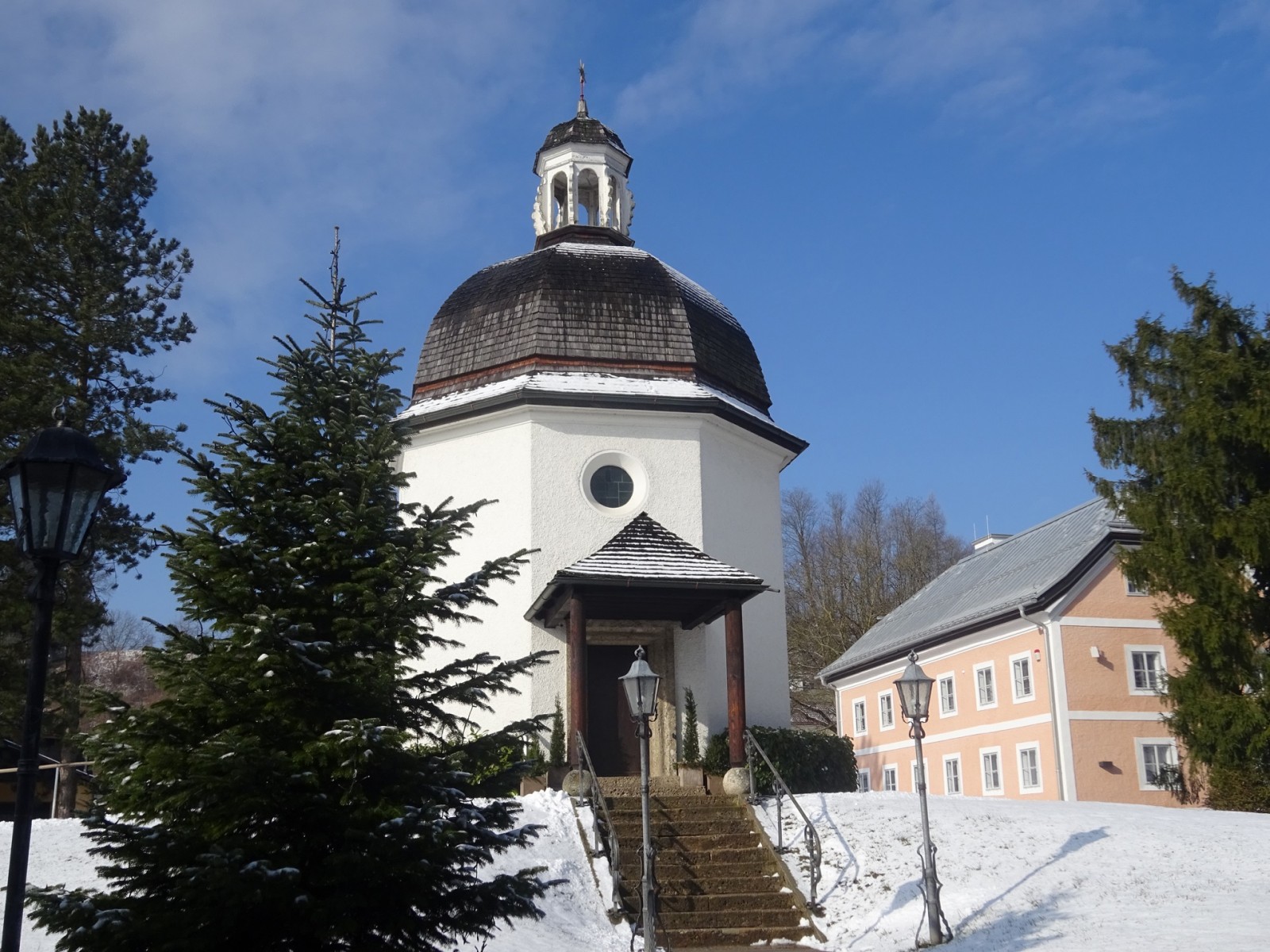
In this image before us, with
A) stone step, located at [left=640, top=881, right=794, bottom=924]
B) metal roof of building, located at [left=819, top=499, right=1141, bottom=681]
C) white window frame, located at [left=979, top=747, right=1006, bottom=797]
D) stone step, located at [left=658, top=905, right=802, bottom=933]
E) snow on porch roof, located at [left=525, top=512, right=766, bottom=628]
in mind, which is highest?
metal roof of building, located at [left=819, top=499, right=1141, bottom=681]

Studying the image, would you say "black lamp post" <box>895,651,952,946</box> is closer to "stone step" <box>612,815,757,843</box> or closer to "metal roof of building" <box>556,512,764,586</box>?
"stone step" <box>612,815,757,843</box>

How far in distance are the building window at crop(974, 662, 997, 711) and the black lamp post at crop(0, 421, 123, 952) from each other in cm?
2489

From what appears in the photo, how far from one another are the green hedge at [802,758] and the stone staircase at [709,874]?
1.23m

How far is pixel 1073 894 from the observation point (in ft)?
42.4

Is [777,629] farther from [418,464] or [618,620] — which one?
[418,464]

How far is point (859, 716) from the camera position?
115 feet

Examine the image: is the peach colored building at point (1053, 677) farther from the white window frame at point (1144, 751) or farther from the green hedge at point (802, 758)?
the green hedge at point (802, 758)

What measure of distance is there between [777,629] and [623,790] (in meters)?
5.31

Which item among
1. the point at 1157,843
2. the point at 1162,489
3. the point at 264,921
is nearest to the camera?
the point at 264,921

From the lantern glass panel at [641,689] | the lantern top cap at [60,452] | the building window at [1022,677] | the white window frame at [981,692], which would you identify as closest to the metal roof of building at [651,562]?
the lantern glass panel at [641,689]

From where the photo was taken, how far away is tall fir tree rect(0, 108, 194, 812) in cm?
2205

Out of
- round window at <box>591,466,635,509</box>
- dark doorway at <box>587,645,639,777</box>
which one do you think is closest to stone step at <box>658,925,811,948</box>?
dark doorway at <box>587,645,639,777</box>

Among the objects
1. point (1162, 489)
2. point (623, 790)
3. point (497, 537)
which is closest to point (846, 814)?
point (623, 790)

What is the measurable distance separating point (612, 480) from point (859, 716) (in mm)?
17658
